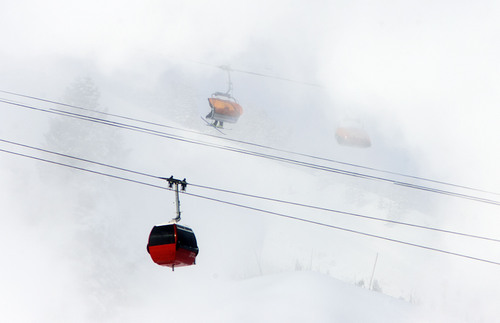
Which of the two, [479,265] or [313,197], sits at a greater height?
[313,197]

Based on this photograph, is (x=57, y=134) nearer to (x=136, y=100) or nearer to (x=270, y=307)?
(x=270, y=307)

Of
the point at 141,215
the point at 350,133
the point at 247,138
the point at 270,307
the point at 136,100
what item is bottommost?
the point at 270,307

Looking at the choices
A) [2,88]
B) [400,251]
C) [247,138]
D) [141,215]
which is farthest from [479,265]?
[2,88]

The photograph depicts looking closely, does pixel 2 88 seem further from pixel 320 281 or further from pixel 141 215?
pixel 320 281

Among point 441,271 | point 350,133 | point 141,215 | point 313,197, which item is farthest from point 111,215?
point 441,271

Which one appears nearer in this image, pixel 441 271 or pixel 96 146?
pixel 96 146

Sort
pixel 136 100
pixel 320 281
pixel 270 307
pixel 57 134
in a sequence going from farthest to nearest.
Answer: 1. pixel 136 100
2. pixel 57 134
3. pixel 320 281
4. pixel 270 307

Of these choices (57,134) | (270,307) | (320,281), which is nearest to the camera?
(270,307)
